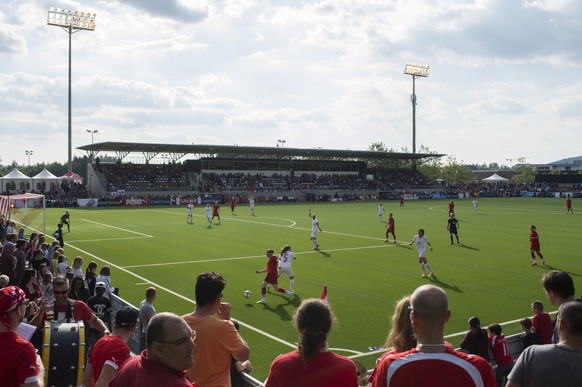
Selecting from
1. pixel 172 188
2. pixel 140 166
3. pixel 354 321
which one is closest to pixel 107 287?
pixel 354 321

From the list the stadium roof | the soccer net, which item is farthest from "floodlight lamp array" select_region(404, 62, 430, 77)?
the soccer net

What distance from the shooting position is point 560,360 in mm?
3988

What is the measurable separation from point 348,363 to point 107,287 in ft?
29.3

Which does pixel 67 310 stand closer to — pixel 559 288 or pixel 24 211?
pixel 559 288

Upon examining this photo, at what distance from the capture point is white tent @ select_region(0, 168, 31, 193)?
72269mm

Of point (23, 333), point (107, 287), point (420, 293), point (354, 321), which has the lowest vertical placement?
point (354, 321)

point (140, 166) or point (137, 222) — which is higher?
point (140, 166)

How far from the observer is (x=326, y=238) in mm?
30984

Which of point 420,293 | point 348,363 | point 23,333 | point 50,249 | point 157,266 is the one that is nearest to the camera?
point 420,293

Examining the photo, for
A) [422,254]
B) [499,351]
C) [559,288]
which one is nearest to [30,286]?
[499,351]

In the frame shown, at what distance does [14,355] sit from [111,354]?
1010 mm

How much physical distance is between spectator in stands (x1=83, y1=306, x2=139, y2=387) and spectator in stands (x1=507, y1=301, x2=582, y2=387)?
11.4 feet

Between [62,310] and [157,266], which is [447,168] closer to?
[157,266]

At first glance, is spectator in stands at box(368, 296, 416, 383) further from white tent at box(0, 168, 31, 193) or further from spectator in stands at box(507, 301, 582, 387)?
white tent at box(0, 168, 31, 193)
